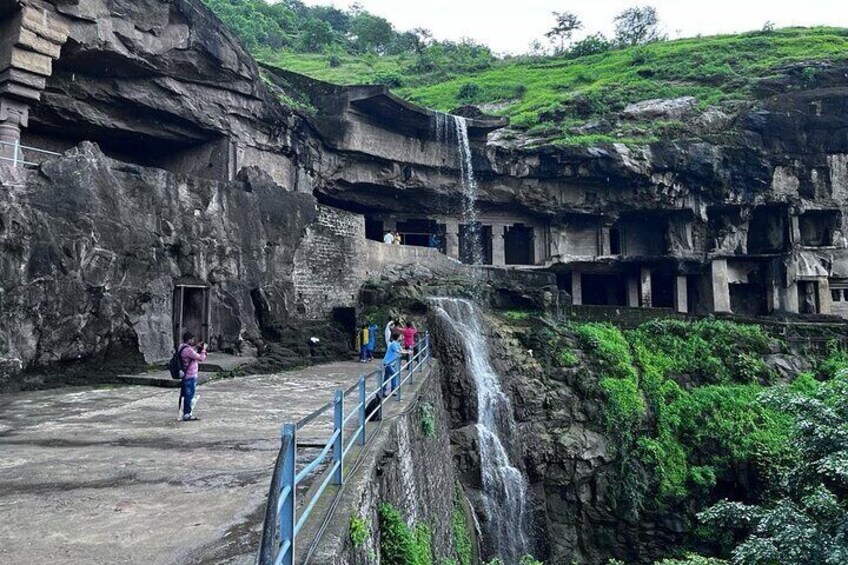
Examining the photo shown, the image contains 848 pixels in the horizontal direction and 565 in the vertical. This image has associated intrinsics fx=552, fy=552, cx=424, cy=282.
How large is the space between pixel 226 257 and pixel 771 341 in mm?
19265

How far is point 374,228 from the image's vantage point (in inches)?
1105

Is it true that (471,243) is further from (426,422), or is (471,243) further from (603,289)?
(426,422)

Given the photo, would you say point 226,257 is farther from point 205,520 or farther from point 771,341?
point 771,341

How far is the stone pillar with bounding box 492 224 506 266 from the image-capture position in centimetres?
2780

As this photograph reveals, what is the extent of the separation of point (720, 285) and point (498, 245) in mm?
10663

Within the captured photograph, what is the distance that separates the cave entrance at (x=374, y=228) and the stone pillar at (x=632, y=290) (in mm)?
12959

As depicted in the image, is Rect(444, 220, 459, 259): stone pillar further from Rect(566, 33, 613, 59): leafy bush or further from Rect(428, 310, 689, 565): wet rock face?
Rect(566, 33, 613, 59): leafy bush

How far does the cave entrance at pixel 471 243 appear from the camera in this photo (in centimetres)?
2812

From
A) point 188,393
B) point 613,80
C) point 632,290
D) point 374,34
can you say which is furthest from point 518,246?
point 374,34

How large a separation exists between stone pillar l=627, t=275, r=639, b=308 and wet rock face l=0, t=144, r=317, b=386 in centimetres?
1901

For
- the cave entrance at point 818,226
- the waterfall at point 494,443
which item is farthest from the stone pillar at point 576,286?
the waterfall at point 494,443

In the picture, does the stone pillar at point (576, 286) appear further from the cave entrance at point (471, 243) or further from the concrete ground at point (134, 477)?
the concrete ground at point (134, 477)

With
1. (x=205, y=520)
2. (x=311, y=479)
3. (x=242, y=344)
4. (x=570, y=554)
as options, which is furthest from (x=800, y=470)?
(x=242, y=344)

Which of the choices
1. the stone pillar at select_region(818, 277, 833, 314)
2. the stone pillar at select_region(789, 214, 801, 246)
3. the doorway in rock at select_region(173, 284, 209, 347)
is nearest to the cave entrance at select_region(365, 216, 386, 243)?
the doorway in rock at select_region(173, 284, 209, 347)
